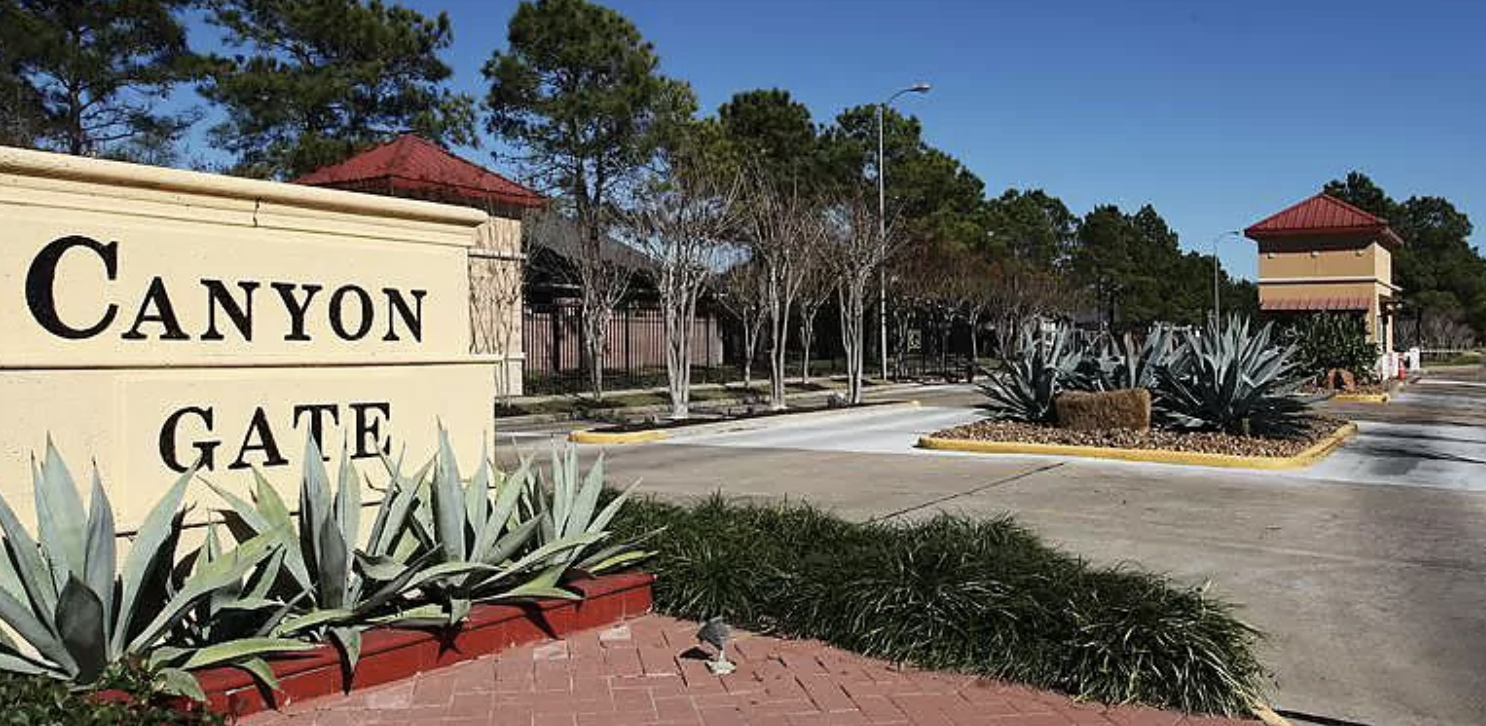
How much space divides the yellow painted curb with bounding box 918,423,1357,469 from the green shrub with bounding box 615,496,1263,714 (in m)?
7.20

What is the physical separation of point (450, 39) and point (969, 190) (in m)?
27.5

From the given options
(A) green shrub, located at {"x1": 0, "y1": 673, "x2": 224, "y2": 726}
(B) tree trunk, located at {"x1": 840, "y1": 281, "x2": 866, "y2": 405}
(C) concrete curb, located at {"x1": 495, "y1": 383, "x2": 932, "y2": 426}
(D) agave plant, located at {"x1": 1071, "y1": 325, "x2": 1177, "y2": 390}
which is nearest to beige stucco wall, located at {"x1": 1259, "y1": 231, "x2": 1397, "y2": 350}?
(C) concrete curb, located at {"x1": 495, "y1": 383, "x2": 932, "y2": 426}

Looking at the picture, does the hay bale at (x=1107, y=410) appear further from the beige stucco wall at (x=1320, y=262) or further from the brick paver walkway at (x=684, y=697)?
the beige stucco wall at (x=1320, y=262)

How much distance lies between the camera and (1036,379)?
17094 mm

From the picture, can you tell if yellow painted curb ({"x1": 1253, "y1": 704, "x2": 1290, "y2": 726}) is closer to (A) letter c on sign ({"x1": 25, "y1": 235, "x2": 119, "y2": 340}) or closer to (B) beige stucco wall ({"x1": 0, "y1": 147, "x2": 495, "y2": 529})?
(B) beige stucco wall ({"x1": 0, "y1": 147, "x2": 495, "y2": 529})

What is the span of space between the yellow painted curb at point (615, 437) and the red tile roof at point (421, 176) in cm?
1162

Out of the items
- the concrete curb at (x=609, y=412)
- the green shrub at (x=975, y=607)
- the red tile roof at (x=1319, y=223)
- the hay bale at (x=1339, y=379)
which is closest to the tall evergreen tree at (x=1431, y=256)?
the red tile roof at (x=1319, y=223)

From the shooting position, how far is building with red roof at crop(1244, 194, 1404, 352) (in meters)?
34.5

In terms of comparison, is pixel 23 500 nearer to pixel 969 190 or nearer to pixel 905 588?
pixel 905 588

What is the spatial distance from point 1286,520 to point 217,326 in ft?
26.7

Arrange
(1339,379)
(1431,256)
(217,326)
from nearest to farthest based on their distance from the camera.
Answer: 1. (217,326)
2. (1339,379)
3. (1431,256)

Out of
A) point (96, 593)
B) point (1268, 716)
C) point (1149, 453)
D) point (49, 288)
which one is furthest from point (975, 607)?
point (1149, 453)

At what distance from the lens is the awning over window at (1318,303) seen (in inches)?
1357

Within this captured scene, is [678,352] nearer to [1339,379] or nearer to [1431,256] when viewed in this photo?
[1339,379]
